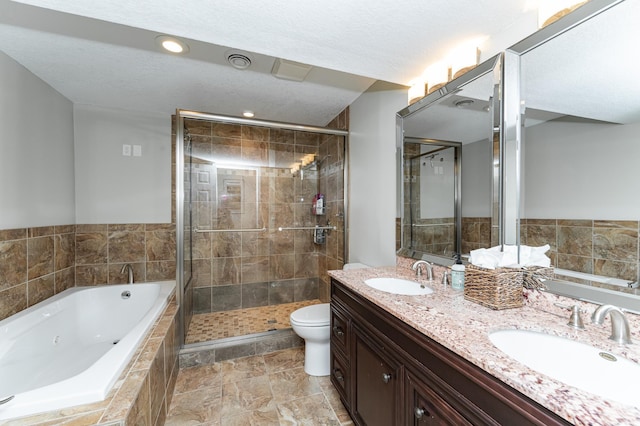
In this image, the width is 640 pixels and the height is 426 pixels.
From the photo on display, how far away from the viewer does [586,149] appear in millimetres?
958

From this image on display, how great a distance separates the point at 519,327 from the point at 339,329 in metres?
1.02

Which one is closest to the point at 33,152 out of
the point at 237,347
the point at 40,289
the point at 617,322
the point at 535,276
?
the point at 40,289

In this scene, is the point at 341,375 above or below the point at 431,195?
below

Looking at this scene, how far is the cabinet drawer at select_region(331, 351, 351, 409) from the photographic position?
5.08 feet

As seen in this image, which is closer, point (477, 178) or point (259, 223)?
point (477, 178)

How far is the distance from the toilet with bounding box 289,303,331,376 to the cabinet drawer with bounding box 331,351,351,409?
22cm

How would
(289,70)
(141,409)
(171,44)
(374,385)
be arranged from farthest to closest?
(289,70) → (171,44) → (374,385) → (141,409)

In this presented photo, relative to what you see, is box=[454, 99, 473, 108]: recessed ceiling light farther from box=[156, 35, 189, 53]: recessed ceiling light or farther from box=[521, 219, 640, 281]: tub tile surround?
box=[156, 35, 189, 53]: recessed ceiling light

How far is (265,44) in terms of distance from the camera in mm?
1381

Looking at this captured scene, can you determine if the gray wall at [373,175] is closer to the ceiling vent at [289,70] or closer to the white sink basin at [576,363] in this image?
the ceiling vent at [289,70]

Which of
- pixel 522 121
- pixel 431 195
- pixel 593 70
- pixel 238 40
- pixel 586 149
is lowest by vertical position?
pixel 431 195

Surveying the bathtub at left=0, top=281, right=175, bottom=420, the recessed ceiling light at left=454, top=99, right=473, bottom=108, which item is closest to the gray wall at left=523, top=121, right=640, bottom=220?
the recessed ceiling light at left=454, top=99, right=473, bottom=108

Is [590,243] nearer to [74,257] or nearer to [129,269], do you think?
[129,269]

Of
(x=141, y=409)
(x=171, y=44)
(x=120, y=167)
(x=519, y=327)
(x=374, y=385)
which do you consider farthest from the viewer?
(x=120, y=167)
